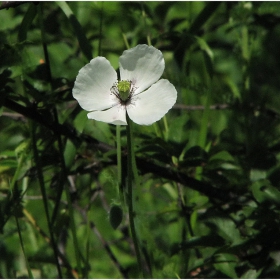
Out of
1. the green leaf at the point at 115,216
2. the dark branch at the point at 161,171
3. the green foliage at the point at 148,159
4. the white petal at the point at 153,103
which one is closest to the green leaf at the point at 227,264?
the green foliage at the point at 148,159

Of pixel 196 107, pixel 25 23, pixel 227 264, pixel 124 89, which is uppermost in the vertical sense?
pixel 25 23

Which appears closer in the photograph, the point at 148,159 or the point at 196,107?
the point at 148,159

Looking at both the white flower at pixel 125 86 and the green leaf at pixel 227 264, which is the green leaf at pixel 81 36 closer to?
the white flower at pixel 125 86

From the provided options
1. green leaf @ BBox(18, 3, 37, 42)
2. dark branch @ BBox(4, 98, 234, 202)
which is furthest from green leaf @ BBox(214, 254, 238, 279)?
green leaf @ BBox(18, 3, 37, 42)

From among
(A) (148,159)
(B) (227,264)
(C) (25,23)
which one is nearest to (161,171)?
(A) (148,159)

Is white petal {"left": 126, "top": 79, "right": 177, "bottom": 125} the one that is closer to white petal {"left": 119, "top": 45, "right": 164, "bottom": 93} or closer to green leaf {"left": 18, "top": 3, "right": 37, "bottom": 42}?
white petal {"left": 119, "top": 45, "right": 164, "bottom": 93}

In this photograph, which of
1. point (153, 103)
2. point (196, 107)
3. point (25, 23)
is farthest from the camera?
point (196, 107)

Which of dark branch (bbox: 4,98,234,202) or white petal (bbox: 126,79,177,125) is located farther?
dark branch (bbox: 4,98,234,202)

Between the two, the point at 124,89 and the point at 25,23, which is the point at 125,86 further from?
the point at 25,23
